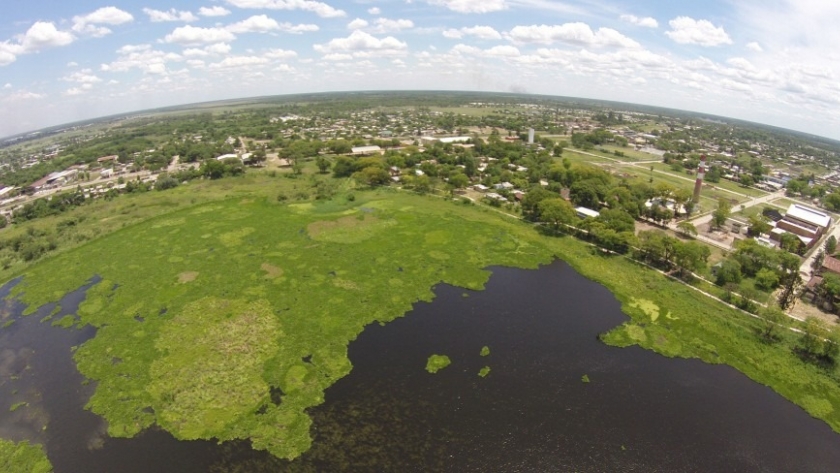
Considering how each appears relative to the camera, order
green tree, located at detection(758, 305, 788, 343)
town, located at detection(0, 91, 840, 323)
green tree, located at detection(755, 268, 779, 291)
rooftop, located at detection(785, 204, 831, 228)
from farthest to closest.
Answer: rooftop, located at detection(785, 204, 831, 228) → town, located at detection(0, 91, 840, 323) → green tree, located at detection(755, 268, 779, 291) → green tree, located at detection(758, 305, 788, 343)

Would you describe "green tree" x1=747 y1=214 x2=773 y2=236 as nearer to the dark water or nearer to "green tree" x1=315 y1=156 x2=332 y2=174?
the dark water

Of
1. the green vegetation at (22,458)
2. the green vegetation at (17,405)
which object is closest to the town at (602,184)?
the green vegetation at (17,405)

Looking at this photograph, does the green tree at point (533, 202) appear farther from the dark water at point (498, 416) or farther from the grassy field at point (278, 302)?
the dark water at point (498, 416)

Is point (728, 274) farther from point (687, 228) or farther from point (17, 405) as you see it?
point (17, 405)

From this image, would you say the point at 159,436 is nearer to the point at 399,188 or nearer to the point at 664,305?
the point at 664,305

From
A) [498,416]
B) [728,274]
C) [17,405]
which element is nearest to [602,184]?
[728,274]

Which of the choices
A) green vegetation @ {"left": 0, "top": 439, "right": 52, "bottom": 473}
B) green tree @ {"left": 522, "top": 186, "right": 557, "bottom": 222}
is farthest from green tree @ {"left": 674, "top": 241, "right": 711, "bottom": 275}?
green vegetation @ {"left": 0, "top": 439, "right": 52, "bottom": 473}

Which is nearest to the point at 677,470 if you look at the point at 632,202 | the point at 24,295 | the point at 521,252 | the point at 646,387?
the point at 646,387
